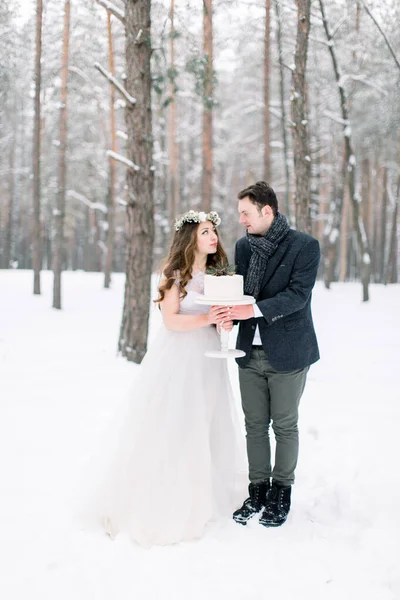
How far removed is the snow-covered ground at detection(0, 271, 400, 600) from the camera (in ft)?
9.29

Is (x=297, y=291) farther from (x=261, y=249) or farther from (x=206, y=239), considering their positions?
(x=206, y=239)

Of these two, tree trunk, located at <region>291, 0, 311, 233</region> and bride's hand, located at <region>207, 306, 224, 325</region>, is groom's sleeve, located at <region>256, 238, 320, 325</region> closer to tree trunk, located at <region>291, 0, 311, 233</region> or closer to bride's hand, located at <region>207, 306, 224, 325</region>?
bride's hand, located at <region>207, 306, 224, 325</region>

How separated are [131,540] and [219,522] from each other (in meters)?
0.61

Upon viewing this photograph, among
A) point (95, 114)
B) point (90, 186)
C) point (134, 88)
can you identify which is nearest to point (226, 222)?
point (90, 186)

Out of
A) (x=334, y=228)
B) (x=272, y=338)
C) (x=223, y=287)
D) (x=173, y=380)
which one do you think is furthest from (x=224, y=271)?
(x=334, y=228)

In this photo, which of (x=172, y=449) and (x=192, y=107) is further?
(x=192, y=107)

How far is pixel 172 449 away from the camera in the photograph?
3475mm

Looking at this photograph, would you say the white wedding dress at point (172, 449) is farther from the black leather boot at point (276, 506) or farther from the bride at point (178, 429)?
the black leather boot at point (276, 506)

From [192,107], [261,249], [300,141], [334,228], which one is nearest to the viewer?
[261,249]

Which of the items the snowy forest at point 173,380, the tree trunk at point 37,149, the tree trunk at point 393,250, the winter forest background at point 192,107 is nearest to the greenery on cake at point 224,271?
the snowy forest at point 173,380

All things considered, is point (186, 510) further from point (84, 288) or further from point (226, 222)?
point (226, 222)

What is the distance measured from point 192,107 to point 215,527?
2461 cm

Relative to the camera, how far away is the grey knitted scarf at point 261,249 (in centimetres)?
355

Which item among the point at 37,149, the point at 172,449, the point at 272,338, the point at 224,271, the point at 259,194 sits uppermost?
the point at 37,149
